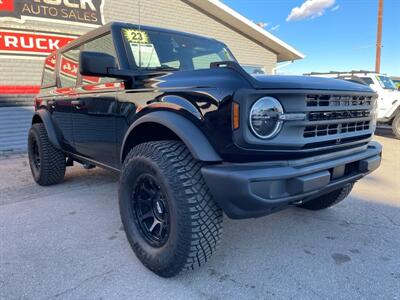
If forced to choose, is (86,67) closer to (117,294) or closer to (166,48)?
(166,48)

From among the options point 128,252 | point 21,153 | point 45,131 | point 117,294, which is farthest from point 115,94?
point 21,153

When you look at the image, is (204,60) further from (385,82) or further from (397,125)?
(385,82)

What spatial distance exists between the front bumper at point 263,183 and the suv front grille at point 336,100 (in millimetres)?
355

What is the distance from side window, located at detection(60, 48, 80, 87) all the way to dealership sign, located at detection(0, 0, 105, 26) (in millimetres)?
4236

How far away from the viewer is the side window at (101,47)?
2.94 meters

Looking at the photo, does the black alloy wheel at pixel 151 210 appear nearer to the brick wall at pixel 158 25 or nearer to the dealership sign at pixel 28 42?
the brick wall at pixel 158 25

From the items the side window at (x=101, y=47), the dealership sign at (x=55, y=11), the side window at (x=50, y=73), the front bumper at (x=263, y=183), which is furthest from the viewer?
the dealership sign at (x=55, y=11)

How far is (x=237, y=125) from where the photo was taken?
6.09 feet

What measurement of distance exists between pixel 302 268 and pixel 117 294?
4.30 feet

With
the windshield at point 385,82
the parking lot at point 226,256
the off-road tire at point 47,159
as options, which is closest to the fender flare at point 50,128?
the off-road tire at point 47,159

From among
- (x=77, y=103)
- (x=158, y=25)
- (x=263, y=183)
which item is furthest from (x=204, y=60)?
(x=158, y=25)

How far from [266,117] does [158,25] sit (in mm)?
8657

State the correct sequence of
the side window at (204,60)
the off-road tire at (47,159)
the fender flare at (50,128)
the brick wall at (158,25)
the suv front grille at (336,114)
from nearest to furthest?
the suv front grille at (336,114) < the side window at (204,60) < the fender flare at (50,128) < the off-road tire at (47,159) < the brick wall at (158,25)

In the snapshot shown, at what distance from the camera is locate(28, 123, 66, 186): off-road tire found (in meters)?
4.25
